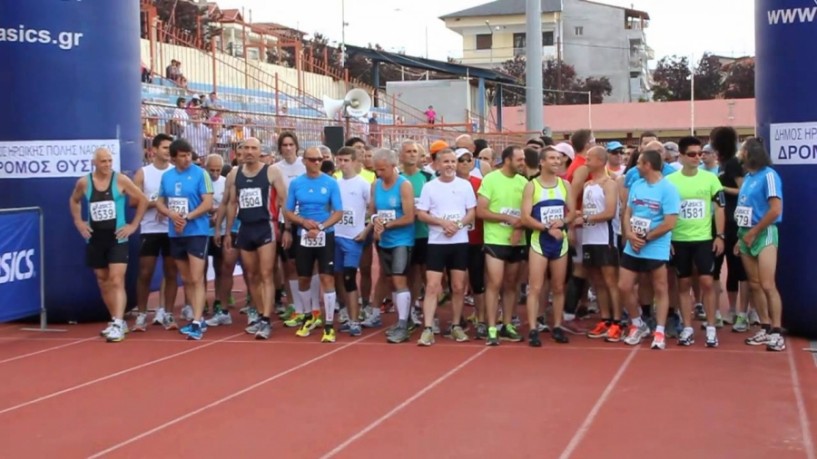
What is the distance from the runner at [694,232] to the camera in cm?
1001

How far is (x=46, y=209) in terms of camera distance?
38.6 feet

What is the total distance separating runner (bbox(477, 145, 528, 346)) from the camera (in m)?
10.4

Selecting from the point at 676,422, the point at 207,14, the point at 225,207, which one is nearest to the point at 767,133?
the point at 676,422

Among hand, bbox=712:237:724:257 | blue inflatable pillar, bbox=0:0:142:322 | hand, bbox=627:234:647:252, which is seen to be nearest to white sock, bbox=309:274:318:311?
blue inflatable pillar, bbox=0:0:142:322

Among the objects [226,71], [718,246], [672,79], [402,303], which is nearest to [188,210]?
[402,303]

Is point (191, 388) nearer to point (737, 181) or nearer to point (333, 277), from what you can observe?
point (333, 277)

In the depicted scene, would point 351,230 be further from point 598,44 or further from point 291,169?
point 598,44

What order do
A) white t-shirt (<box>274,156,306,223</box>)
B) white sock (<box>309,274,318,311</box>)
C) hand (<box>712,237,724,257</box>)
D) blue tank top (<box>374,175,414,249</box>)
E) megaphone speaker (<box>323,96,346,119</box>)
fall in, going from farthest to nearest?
megaphone speaker (<box>323,96,346,119</box>) → white t-shirt (<box>274,156,306,223</box>) → white sock (<box>309,274,318,311</box>) → blue tank top (<box>374,175,414,249</box>) → hand (<box>712,237,724,257</box>)

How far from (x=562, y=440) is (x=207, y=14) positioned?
45.2 m

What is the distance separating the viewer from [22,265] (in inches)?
449

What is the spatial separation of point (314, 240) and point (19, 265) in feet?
10.7

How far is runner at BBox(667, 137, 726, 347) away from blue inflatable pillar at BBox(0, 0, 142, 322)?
6118mm

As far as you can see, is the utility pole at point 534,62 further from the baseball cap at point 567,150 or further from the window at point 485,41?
the window at point 485,41

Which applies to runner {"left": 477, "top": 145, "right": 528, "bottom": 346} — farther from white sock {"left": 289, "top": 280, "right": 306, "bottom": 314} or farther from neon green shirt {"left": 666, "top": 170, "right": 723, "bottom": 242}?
white sock {"left": 289, "top": 280, "right": 306, "bottom": 314}
